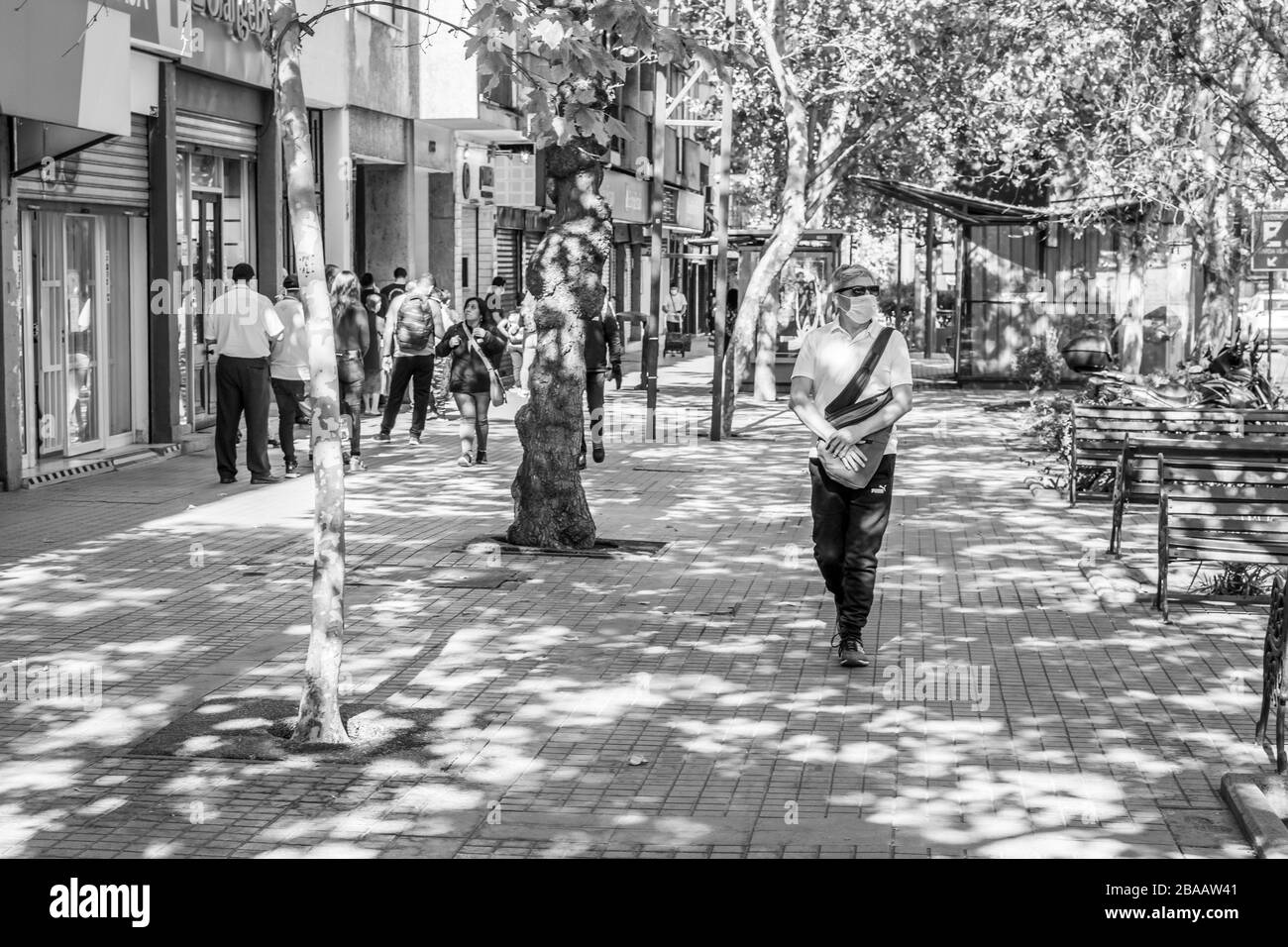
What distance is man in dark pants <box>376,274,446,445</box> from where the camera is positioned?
19500 millimetres

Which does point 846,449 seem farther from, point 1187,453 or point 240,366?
point 240,366

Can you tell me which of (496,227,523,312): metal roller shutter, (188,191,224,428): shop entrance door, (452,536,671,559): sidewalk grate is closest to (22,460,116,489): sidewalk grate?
(188,191,224,428): shop entrance door

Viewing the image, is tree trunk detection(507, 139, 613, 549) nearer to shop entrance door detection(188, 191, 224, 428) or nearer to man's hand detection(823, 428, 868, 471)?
man's hand detection(823, 428, 868, 471)

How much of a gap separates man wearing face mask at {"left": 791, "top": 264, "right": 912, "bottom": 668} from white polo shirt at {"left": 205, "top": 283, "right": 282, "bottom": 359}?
8.17 meters

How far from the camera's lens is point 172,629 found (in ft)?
31.1

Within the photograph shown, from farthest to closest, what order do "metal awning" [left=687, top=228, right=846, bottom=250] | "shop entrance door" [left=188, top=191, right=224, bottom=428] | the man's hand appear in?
1. "metal awning" [left=687, top=228, right=846, bottom=250]
2. "shop entrance door" [left=188, top=191, right=224, bottom=428]
3. the man's hand

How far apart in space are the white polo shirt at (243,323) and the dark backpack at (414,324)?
3265 millimetres


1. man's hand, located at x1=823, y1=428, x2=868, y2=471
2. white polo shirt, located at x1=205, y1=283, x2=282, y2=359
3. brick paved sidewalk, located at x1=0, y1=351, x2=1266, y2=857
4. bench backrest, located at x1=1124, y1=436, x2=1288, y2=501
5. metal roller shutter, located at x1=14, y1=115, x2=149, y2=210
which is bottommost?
brick paved sidewalk, located at x1=0, y1=351, x2=1266, y2=857

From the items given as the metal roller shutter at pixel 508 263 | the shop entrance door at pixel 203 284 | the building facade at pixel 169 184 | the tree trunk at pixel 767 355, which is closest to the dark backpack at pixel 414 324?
the building facade at pixel 169 184

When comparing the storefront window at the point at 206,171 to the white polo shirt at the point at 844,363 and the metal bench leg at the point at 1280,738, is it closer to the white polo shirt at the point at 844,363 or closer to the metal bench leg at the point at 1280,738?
the white polo shirt at the point at 844,363

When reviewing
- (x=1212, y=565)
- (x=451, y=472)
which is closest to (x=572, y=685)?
(x=1212, y=565)

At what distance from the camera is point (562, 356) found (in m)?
12.3

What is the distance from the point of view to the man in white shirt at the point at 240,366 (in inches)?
634
